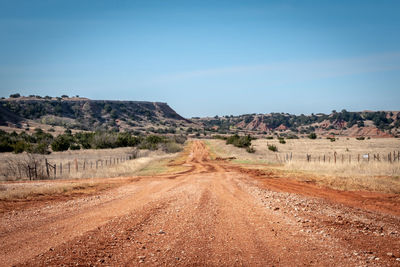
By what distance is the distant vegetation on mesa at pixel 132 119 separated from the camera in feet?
312

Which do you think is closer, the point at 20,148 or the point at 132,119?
the point at 20,148

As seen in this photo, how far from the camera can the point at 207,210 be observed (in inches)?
402

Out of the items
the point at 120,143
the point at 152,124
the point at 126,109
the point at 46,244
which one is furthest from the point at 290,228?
the point at 126,109

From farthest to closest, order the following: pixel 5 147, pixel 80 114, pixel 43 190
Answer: pixel 80 114, pixel 5 147, pixel 43 190

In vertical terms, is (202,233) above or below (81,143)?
above

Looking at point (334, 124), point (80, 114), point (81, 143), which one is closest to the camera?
point (81, 143)

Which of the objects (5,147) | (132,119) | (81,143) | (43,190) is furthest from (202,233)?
(132,119)

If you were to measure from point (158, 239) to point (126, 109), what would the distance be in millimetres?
134411

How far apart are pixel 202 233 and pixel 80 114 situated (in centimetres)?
11693

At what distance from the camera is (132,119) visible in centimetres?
12675

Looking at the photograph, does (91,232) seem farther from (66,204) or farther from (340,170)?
(340,170)

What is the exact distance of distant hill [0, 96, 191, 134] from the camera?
9375 centimetres

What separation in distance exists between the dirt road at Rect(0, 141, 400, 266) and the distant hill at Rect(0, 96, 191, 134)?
8499 cm

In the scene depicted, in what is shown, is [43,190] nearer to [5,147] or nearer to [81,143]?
[5,147]
